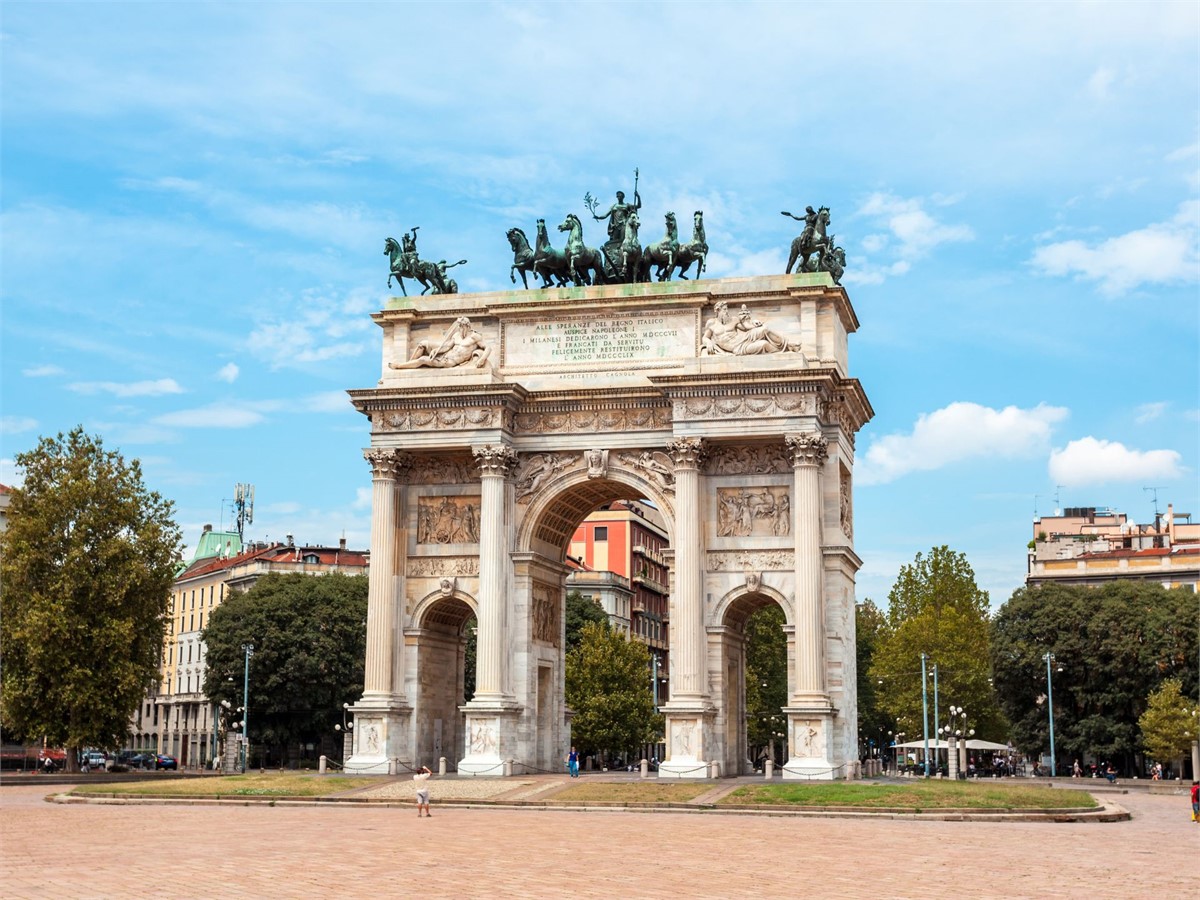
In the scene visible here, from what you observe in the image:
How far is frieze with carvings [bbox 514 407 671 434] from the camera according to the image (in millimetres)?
50094

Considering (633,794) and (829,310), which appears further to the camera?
(829,310)

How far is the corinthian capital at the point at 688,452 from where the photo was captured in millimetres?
48188

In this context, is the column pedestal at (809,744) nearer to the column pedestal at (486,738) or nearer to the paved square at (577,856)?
the column pedestal at (486,738)

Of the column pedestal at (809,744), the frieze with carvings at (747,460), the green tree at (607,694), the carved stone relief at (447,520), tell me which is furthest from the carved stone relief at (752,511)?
the green tree at (607,694)

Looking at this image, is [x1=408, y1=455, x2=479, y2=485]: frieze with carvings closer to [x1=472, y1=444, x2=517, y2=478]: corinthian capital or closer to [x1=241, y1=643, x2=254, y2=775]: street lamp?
[x1=472, y1=444, x2=517, y2=478]: corinthian capital

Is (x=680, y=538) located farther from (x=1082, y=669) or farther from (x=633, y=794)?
(x=1082, y=669)

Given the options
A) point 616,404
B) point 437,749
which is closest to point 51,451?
point 437,749

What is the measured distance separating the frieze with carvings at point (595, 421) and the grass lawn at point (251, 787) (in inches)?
509

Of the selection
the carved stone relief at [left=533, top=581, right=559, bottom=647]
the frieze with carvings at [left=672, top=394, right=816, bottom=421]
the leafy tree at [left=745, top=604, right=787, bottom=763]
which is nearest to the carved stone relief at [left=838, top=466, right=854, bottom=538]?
the frieze with carvings at [left=672, top=394, right=816, bottom=421]

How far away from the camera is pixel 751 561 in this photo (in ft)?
160

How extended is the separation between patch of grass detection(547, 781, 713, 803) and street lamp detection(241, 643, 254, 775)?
32.4 metres

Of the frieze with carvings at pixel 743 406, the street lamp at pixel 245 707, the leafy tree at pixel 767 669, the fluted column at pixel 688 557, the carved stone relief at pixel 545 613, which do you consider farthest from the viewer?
the leafy tree at pixel 767 669

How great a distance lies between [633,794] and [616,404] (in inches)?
571

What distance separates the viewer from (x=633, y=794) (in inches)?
1604
